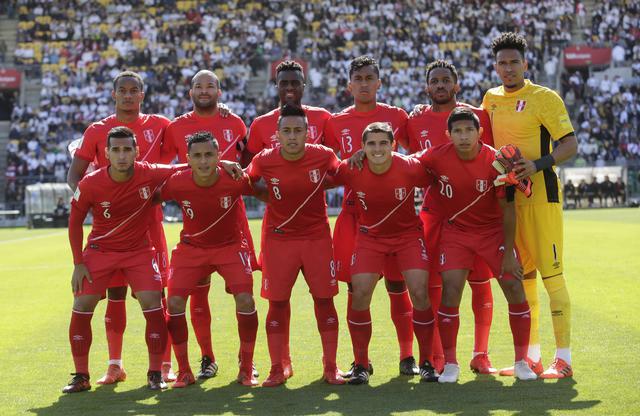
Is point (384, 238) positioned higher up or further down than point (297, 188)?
further down

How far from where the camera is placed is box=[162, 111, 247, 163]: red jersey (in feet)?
27.9

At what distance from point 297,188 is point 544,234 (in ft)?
6.17

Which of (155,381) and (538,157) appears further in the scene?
(538,157)

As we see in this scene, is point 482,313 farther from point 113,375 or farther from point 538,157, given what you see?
point 113,375

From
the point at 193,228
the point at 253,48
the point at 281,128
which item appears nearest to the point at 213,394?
the point at 193,228

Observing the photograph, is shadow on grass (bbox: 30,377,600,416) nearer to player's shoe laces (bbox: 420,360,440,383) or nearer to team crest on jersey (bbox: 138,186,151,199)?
player's shoe laces (bbox: 420,360,440,383)

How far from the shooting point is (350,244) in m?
8.02

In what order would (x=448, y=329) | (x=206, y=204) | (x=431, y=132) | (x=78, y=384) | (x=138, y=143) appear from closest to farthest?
(x=78, y=384)
(x=448, y=329)
(x=206, y=204)
(x=431, y=132)
(x=138, y=143)

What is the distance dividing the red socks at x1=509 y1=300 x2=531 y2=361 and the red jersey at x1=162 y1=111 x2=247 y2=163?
8.93 feet

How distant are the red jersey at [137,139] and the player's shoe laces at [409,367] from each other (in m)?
2.70

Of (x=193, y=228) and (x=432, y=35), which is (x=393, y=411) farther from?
(x=432, y=35)

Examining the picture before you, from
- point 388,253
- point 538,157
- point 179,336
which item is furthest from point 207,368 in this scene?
point 538,157

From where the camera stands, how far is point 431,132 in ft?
26.7

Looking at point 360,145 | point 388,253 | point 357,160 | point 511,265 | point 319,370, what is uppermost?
point 360,145
